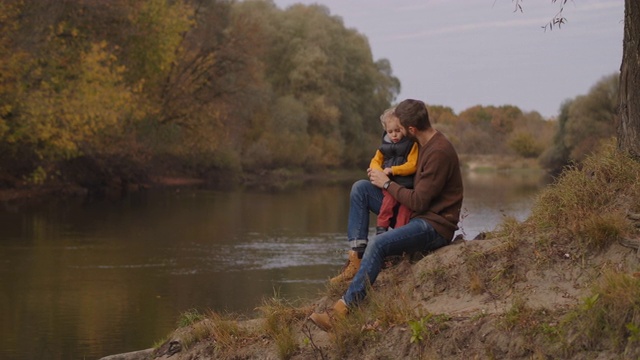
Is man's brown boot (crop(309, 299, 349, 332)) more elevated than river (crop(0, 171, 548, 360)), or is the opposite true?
man's brown boot (crop(309, 299, 349, 332))

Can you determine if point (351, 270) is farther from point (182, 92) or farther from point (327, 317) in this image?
point (182, 92)

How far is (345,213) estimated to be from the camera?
33.3 metres

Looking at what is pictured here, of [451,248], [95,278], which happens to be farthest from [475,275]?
[95,278]

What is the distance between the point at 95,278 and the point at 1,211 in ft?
45.1

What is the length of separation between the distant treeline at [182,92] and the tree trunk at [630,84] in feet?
81.3

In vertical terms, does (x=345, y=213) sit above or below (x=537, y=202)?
below

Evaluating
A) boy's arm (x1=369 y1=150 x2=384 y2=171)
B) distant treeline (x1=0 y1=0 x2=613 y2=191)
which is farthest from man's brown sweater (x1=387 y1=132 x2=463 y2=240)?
distant treeline (x1=0 y1=0 x2=613 y2=191)

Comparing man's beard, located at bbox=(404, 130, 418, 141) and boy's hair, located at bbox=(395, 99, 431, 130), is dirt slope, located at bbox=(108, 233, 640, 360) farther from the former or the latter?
boy's hair, located at bbox=(395, 99, 431, 130)

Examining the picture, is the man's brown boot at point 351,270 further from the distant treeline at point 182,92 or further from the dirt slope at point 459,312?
the distant treeline at point 182,92

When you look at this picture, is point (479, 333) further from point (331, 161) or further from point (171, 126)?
point (331, 161)

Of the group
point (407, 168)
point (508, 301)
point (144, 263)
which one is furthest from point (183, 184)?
point (508, 301)

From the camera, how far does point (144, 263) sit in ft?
65.5

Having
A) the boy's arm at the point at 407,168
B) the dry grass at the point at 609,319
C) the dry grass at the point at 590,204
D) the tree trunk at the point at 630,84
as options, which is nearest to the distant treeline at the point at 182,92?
Result: the boy's arm at the point at 407,168

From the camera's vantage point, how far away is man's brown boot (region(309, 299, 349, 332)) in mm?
7867
